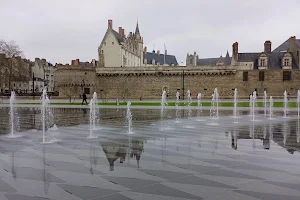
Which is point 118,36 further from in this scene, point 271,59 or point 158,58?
point 271,59

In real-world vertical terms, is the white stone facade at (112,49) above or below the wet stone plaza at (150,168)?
above

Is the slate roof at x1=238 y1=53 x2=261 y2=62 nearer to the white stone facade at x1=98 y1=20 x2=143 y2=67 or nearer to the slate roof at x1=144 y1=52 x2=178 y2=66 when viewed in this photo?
the white stone facade at x1=98 y1=20 x2=143 y2=67

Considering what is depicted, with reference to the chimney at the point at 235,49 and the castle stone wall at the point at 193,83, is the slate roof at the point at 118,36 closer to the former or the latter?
the castle stone wall at the point at 193,83

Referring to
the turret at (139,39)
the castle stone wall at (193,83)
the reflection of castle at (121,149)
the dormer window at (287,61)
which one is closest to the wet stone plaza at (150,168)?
the reflection of castle at (121,149)

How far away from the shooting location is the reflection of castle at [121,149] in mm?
7473

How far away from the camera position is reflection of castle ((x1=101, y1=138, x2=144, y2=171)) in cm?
747

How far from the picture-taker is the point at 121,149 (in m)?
8.55

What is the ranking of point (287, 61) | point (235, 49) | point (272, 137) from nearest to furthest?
point (272, 137) < point (287, 61) < point (235, 49)

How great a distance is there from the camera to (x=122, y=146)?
900cm

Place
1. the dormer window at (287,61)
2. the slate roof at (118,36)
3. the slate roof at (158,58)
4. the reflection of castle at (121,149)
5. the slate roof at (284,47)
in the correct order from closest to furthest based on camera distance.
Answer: the reflection of castle at (121,149)
the dormer window at (287,61)
the slate roof at (284,47)
the slate roof at (118,36)
the slate roof at (158,58)

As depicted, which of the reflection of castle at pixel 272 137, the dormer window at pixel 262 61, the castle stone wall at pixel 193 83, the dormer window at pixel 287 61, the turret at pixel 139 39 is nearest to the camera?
the reflection of castle at pixel 272 137

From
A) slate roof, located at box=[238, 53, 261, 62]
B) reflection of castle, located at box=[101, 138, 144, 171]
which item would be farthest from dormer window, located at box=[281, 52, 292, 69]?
reflection of castle, located at box=[101, 138, 144, 171]

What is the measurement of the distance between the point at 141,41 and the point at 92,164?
278ft

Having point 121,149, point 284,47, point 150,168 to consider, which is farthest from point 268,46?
point 150,168
